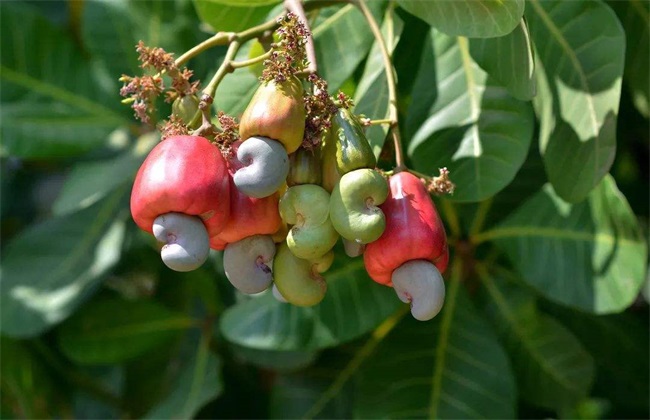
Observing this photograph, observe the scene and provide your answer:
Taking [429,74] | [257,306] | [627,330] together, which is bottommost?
[627,330]

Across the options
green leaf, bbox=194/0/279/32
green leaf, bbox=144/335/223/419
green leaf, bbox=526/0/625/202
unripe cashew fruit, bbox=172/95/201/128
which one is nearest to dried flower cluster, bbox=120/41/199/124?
unripe cashew fruit, bbox=172/95/201/128

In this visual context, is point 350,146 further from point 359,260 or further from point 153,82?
point 359,260

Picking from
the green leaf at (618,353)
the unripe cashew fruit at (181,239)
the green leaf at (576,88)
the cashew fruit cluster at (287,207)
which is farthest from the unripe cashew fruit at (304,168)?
the green leaf at (618,353)

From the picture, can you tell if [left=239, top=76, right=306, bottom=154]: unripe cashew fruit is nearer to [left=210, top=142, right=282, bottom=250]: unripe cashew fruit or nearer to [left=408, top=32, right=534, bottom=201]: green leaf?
[left=210, top=142, right=282, bottom=250]: unripe cashew fruit

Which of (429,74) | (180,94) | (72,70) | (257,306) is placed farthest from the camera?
(72,70)

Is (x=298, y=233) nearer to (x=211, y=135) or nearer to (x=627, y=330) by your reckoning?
(x=211, y=135)

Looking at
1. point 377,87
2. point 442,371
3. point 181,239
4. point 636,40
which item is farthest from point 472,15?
point 442,371

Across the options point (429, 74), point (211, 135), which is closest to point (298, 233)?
point (211, 135)
